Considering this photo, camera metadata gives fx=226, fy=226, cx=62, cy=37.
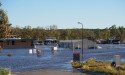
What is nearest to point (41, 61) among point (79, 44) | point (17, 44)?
point (79, 44)

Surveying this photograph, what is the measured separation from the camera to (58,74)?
30.2 meters

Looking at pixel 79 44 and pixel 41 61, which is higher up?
pixel 79 44

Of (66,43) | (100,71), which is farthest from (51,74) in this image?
(66,43)

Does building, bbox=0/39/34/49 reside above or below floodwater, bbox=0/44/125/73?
above

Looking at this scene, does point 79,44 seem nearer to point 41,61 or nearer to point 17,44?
point 17,44

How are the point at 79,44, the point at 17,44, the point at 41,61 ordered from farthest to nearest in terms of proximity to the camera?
1. the point at 17,44
2. the point at 79,44
3. the point at 41,61

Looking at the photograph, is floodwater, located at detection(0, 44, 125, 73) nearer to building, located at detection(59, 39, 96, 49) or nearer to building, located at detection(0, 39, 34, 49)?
building, located at detection(59, 39, 96, 49)

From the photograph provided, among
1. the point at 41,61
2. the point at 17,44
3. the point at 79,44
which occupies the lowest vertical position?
the point at 41,61

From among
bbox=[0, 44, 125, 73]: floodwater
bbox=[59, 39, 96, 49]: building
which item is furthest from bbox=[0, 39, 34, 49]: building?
bbox=[0, 44, 125, 73]: floodwater

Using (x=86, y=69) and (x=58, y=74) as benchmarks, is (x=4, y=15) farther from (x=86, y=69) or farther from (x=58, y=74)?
(x=86, y=69)

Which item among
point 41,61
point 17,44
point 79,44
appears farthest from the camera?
point 17,44

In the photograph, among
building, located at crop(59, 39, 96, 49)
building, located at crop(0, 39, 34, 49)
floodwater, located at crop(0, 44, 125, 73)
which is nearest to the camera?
floodwater, located at crop(0, 44, 125, 73)

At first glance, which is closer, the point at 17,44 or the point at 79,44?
the point at 79,44

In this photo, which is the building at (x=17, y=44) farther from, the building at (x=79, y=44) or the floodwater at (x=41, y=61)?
the floodwater at (x=41, y=61)
